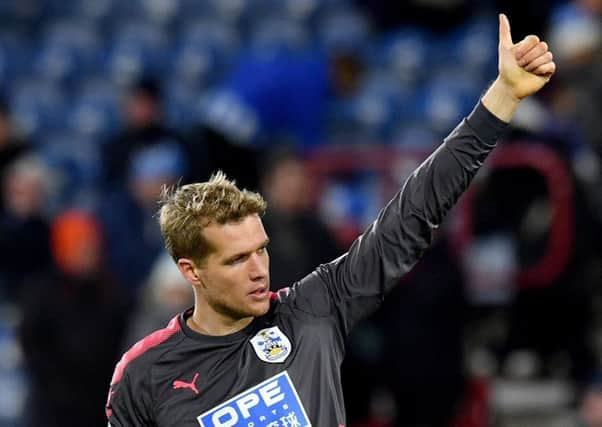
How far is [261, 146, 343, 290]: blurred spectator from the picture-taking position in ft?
20.4

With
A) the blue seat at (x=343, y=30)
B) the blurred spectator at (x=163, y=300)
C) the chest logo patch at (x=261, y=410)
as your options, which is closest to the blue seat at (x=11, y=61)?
the blue seat at (x=343, y=30)

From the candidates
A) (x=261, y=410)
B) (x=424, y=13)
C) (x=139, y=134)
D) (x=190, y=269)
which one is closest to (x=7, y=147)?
(x=139, y=134)

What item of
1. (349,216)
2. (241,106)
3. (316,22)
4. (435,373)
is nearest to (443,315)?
(435,373)

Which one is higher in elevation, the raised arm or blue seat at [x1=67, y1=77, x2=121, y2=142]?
blue seat at [x1=67, y1=77, x2=121, y2=142]

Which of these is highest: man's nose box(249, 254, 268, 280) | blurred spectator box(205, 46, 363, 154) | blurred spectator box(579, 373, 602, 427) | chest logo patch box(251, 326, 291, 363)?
blurred spectator box(205, 46, 363, 154)

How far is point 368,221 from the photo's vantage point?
769 centimetres

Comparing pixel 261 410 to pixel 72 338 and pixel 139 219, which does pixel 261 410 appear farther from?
pixel 139 219

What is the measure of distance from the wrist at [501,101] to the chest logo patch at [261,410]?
0.94 metres

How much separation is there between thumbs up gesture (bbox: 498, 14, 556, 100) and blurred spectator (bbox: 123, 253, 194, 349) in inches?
123

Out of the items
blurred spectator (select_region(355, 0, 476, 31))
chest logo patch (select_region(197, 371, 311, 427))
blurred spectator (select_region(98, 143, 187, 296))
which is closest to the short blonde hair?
chest logo patch (select_region(197, 371, 311, 427))

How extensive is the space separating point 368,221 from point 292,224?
51.4 inches

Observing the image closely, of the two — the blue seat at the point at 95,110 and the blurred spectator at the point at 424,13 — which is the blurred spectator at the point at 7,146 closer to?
the blue seat at the point at 95,110

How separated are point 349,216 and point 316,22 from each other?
2935 millimetres

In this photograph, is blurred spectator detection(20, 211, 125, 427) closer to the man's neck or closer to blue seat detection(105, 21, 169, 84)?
the man's neck
